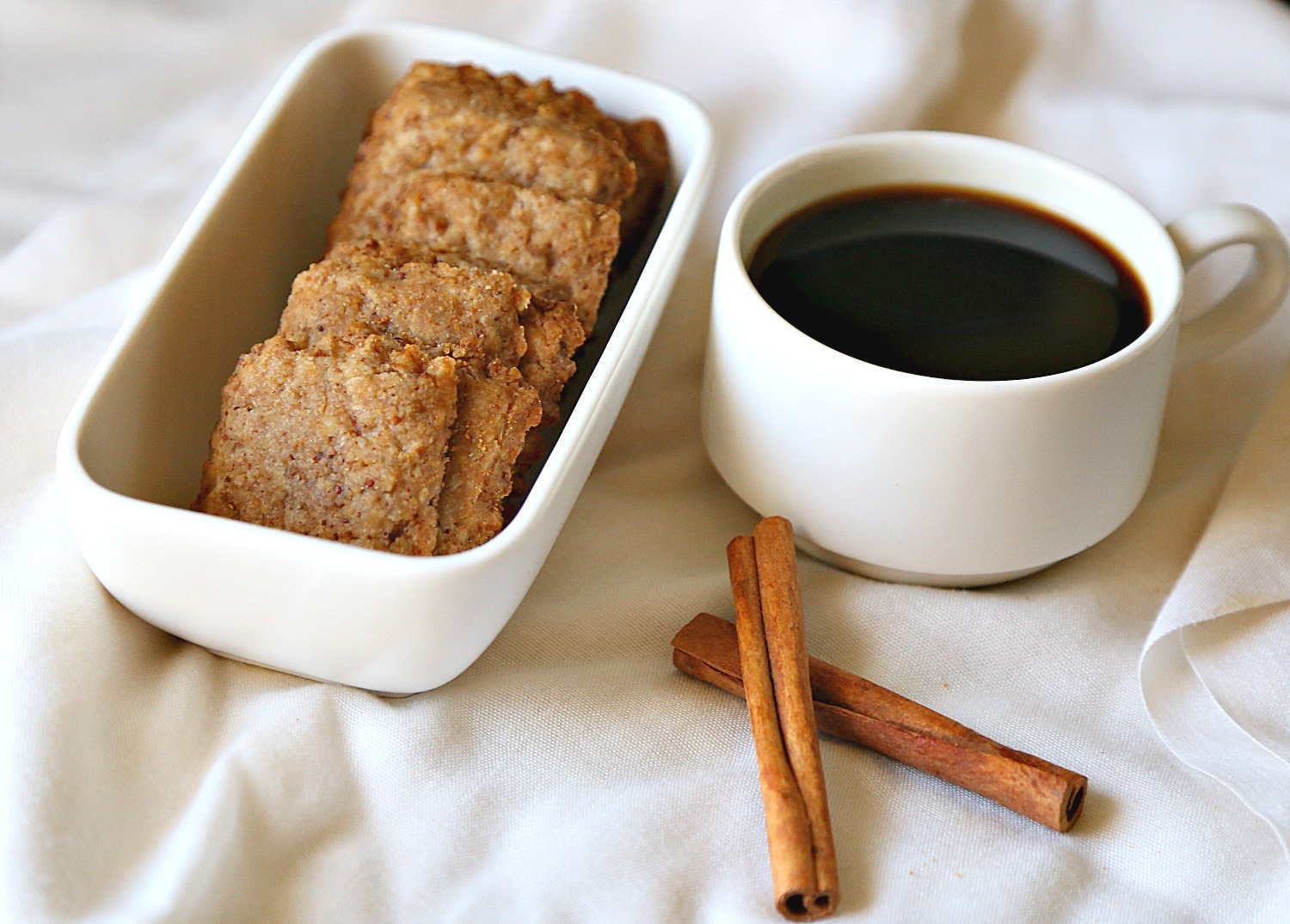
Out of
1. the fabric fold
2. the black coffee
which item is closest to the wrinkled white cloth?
the fabric fold

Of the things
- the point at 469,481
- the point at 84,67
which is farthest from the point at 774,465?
the point at 84,67

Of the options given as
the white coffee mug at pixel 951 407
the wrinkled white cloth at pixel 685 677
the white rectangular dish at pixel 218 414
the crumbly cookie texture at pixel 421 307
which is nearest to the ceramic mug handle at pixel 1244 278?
the white coffee mug at pixel 951 407

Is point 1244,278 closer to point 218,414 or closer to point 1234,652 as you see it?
point 1234,652

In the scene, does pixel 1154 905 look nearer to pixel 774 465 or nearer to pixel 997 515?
pixel 997 515

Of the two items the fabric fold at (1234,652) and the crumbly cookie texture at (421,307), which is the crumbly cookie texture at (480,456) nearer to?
the crumbly cookie texture at (421,307)

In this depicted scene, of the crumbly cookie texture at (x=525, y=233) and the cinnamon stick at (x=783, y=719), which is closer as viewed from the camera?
the cinnamon stick at (x=783, y=719)

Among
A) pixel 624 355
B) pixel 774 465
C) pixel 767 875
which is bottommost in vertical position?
pixel 767 875

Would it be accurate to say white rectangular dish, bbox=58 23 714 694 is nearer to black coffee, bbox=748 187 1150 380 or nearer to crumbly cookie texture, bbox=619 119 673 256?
crumbly cookie texture, bbox=619 119 673 256
